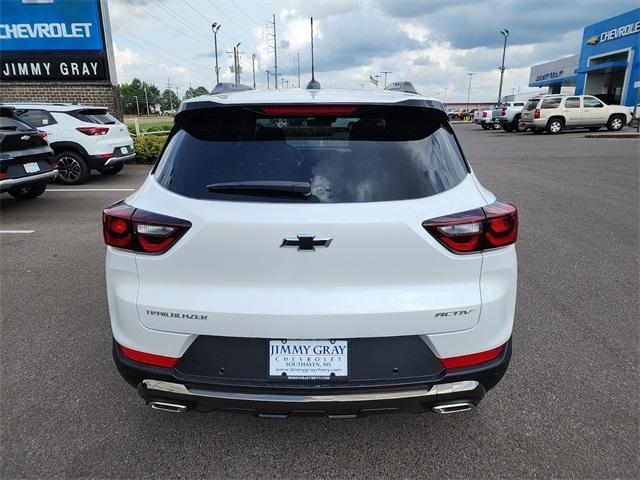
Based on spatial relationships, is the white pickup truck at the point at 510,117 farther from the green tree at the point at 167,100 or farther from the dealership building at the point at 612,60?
the green tree at the point at 167,100

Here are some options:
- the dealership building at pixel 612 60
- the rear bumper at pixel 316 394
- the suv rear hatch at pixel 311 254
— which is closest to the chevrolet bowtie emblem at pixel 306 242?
the suv rear hatch at pixel 311 254

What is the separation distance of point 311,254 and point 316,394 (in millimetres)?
607

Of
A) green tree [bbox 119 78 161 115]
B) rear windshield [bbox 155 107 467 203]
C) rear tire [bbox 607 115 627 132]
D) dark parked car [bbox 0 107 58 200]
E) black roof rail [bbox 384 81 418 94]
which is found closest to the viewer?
rear windshield [bbox 155 107 467 203]

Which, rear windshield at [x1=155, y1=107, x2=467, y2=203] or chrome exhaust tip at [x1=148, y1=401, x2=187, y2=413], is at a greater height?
rear windshield at [x1=155, y1=107, x2=467, y2=203]

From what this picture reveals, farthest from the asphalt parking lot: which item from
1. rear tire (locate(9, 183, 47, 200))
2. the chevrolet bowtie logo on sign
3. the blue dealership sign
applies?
the chevrolet bowtie logo on sign

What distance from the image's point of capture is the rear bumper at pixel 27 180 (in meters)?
7.00

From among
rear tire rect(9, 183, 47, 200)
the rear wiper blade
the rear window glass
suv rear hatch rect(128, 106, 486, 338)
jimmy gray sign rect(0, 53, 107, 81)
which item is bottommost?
rear tire rect(9, 183, 47, 200)

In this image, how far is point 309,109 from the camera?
2072 mm

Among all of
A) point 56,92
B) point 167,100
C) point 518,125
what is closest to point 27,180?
point 56,92

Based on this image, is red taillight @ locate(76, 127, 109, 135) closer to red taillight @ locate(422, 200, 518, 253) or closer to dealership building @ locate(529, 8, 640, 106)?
red taillight @ locate(422, 200, 518, 253)

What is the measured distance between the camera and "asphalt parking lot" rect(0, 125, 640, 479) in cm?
221

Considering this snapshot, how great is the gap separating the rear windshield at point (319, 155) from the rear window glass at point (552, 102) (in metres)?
26.5

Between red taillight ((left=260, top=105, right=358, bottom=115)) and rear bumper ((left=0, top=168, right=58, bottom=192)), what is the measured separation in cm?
675

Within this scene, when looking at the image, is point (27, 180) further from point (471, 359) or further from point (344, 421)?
point (471, 359)
